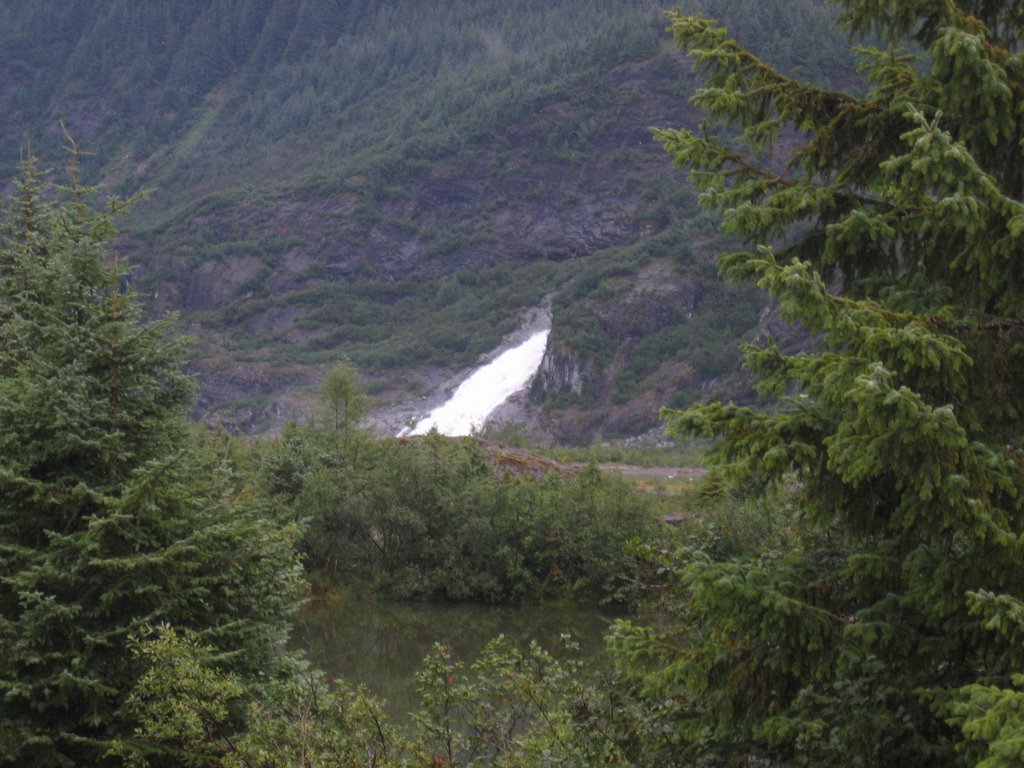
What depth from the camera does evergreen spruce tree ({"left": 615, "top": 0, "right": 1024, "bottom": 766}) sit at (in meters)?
6.00

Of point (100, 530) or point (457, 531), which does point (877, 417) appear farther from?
point (457, 531)

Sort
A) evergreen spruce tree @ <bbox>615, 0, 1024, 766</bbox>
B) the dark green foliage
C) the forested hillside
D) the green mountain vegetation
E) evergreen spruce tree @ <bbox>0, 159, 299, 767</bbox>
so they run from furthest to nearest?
1. the forested hillside
2. the dark green foliage
3. evergreen spruce tree @ <bbox>0, 159, 299, 767</bbox>
4. the green mountain vegetation
5. evergreen spruce tree @ <bbox>615, 0, 1024, 766</bbox>

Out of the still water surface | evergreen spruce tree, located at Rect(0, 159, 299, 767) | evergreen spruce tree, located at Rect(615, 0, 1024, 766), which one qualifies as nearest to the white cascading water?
the still water surface

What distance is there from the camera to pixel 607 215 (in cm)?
17488

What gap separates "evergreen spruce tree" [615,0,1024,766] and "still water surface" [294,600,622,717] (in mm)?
16010

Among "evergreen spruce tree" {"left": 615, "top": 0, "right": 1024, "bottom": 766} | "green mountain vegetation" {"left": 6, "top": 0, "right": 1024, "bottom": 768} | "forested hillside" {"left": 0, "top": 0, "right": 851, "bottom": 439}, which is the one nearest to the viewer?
"evergreen spruce tree" {"left": 615, "top": 0, "right": 1024, "bottom": 766}

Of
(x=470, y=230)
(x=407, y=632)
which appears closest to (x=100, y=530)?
(x=407, y=632)

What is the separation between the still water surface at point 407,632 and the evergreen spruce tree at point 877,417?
16.0 meters

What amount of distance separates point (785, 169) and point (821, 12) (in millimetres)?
162987

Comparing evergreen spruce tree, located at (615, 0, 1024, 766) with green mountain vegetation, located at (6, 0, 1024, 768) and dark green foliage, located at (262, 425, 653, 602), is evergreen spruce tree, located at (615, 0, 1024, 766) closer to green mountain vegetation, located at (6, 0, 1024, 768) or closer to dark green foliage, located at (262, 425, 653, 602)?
green mountain vegetation, located at (6, 0, 1024, 768)

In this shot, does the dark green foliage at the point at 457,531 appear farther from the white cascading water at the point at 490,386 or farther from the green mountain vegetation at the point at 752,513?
the white cascading water at the point at 490,386

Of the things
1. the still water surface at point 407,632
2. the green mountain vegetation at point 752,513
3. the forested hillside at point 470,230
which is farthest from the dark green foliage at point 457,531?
the forested hillside at point 470,230

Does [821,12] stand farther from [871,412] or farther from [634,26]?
[871,412]

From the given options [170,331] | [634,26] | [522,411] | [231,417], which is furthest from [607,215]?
[170,331]
